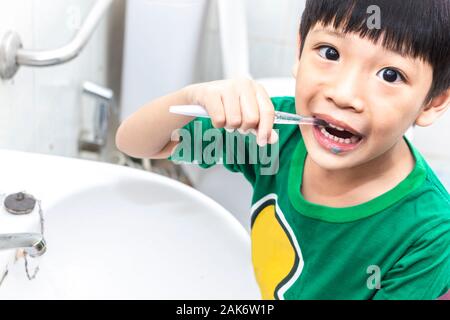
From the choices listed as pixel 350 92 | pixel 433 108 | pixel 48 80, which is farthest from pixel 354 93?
pixel 48 80

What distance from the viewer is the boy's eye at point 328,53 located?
19.4 inches

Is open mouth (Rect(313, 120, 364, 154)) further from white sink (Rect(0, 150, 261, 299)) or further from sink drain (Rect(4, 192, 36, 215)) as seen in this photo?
sink drain (Rect(4, 192, 36, 215))

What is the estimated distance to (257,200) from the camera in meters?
0.67

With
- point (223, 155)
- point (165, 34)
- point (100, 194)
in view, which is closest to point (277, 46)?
point (165, 34)

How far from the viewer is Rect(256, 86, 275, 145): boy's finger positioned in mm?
465

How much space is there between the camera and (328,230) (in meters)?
0.59

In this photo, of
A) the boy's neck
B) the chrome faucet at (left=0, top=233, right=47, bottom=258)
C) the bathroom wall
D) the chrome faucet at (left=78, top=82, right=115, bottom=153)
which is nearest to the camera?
the chrome faucet at (left=0, top=233, right=47, bottom=258)

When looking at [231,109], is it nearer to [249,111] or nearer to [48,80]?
[249,111]

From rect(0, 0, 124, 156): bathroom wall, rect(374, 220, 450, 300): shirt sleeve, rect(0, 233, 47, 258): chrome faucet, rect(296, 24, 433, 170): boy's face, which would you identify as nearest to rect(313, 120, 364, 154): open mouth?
→ rect(296, 24, 433, 170): boy's face

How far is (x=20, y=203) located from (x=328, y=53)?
1.00ft

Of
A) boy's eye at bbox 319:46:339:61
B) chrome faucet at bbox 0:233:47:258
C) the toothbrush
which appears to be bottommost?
chrome faucet at bbox 0:233:47:258

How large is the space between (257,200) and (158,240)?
120 mm

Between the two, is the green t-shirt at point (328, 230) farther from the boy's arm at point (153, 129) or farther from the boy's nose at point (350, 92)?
the boy's nose at point (350, 92)
